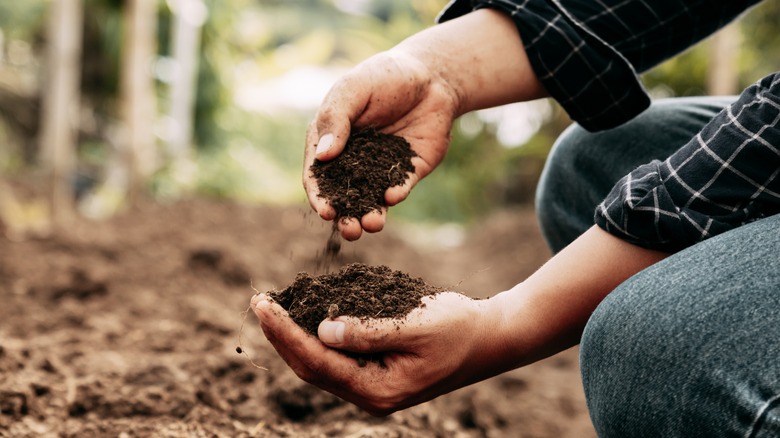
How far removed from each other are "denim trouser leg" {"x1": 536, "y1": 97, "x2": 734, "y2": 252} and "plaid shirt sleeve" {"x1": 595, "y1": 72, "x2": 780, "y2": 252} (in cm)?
45

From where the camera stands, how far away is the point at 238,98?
11742 millimetres

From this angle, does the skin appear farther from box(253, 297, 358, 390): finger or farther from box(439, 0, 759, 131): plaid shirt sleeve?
box(439, 0, 759, 131): plaid shirt sleeve

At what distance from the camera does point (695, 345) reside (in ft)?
3.40

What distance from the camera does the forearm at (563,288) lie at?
4.08 feet

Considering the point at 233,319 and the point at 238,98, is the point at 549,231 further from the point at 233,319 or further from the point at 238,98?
the point at 238,98

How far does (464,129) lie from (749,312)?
8.80 metres

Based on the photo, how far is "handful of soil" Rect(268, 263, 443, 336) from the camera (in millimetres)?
1234

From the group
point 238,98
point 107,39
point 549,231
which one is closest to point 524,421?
point 549,231

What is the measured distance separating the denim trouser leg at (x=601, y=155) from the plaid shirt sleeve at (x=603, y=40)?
5 cm

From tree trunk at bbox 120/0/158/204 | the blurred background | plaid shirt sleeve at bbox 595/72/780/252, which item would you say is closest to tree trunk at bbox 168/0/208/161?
the blurred background

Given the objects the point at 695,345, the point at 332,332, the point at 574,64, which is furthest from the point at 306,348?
the point at 574,64

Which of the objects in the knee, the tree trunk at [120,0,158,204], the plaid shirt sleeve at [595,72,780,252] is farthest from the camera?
the tree trunk at [120,0,158,204]

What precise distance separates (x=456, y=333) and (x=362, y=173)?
0.45 m

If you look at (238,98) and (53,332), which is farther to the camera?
(238,98)
